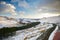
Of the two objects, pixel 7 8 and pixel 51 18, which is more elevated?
pixel 7 8

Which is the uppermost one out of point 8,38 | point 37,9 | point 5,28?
point 37,9

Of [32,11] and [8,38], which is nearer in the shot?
[8,38]

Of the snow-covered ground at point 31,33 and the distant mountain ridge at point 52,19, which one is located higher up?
the distant mountain ridge at point 52,19

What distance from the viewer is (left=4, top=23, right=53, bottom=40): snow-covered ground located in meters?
1.68

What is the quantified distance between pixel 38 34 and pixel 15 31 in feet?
1.03

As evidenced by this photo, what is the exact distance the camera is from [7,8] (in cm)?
180

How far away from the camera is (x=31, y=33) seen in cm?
172

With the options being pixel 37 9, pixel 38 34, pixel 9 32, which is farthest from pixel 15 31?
pixel 37 9

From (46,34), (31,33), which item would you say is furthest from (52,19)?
(31,33)

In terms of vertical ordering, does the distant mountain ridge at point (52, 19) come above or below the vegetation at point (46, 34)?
above

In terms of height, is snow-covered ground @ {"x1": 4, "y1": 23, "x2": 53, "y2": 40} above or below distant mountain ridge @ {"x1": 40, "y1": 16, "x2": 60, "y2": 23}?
below

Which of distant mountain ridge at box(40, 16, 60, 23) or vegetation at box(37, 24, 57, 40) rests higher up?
distant mountain ridge at box(40, 16, 60, 23)

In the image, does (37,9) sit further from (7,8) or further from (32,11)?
(7,8)

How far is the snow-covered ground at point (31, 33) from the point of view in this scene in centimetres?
168
